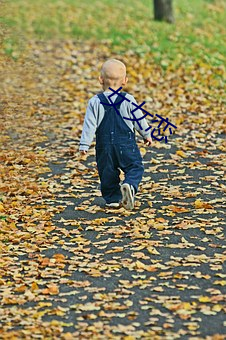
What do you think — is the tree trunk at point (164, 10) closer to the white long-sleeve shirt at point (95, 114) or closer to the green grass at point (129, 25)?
the green grass at point (129, 25)

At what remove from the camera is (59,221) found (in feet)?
24.5

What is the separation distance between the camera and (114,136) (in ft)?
25.2

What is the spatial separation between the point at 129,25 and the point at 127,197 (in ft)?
35.7

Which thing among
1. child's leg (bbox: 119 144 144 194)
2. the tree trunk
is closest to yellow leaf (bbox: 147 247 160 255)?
child's leg (bbox: 119 144 144 194)

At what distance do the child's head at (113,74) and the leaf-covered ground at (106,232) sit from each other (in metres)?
1.22

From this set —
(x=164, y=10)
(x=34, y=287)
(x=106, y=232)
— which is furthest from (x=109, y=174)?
(x=164, y=10)

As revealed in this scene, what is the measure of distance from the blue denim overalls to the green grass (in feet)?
A: 23.8

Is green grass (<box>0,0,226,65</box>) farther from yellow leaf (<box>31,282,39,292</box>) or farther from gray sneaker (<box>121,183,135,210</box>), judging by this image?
yellow leaf (<box>31,282,39,292</box>)

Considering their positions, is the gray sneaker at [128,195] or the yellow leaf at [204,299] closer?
the yellow leaf at [204,299]

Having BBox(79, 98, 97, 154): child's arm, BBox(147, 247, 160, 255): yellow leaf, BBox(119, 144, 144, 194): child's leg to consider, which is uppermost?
BBox(79, 98, 97, 154): child's arm

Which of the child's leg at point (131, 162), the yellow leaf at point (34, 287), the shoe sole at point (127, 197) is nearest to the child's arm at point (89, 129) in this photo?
the child's leg at point (131, 162)

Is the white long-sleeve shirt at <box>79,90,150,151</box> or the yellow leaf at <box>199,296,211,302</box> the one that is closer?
the yellow leaf at <box>199,296,211,302</box>

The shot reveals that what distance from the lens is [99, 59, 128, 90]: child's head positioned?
7480 millimetres

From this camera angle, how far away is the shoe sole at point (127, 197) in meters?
7.42
